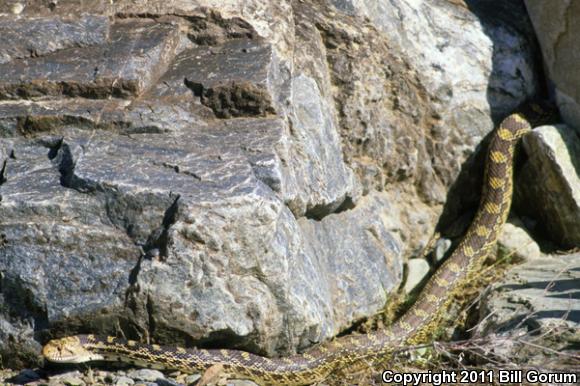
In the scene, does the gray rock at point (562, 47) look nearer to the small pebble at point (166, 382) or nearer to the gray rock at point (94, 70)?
the gray rock at point (94, 70)

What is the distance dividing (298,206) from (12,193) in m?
2.96

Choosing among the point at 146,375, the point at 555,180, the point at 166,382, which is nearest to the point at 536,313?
the point at 555,180

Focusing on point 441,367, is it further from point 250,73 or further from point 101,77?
point 101,77

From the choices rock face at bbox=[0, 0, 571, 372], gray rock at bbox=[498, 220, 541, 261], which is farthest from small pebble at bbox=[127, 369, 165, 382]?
gray rock at bbox=[498, 220, 541, 261]

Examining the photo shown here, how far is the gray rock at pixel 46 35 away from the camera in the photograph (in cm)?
976

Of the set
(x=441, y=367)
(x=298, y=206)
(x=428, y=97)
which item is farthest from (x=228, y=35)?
(x=441, y=367)

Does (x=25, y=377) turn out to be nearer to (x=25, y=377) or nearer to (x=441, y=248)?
(x=25, y=377)

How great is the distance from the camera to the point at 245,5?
1021 centimetres

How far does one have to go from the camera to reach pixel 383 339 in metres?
9.81

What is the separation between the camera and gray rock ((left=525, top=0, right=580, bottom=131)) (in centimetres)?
1153

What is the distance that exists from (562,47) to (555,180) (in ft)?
6.16

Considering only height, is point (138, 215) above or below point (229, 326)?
above

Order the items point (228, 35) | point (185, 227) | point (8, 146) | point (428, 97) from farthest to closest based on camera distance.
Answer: point (428, 97), point (228, 35), point (8, 146), point (185, 227)

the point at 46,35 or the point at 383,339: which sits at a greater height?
the point at 46,35
